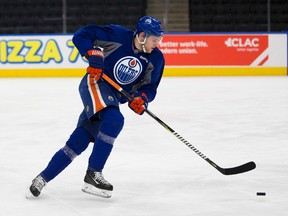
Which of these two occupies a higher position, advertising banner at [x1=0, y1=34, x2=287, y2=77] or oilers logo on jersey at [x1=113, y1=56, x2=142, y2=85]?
oilers logo on jersey at [x1=113, y1=56, x2=142, y2=85]

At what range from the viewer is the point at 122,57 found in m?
2.75

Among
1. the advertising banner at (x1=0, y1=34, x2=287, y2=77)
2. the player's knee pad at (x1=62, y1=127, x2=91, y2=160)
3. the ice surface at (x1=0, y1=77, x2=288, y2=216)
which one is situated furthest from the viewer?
the advertising banner at (x1=0, y1=34, x2=287, y2=77)

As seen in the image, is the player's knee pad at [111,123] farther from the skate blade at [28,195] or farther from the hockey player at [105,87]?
the skate blade at [28,195]

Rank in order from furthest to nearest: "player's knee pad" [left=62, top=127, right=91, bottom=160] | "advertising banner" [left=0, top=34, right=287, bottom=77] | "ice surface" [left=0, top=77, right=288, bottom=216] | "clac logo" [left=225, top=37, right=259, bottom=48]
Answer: "clac logo" [left=225, top=37, right=259, bottom=48], "advertising banner" [left=0, top=34, right=287, bottom=77], "player's knee pad" [left=62, top=127, right=91, bottom=160], "ice surface" [left=0, top=77, right=288, bottom=216]

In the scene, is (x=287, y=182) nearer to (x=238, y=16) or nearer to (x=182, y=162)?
(x=182, y=162)

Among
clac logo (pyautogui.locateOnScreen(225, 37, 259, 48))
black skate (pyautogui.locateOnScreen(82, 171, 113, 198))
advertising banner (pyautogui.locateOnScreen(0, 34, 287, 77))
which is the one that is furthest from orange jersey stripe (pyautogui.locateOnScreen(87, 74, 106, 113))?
clac logo (pyautogui.locateOnScreen(225, 37, 259, 48))

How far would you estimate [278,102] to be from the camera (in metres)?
6.67

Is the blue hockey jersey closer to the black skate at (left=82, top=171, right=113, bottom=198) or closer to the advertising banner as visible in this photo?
the black skate at (left=82, top=171, right=113, bottom=198)

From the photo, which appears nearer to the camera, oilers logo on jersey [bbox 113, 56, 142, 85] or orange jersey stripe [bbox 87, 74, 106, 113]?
orange jersey stripe [bbox 87, 74, 106, 113]

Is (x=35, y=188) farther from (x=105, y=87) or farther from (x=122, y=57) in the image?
(x=122, y=57)

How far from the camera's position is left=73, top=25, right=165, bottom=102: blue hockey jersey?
9.02 feet

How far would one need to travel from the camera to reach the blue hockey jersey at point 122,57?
2748 mm

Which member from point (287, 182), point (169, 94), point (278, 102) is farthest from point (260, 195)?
point (169, 94)

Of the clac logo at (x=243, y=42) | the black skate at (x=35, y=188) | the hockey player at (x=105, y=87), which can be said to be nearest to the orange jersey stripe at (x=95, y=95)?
the hockey player at (x=105, y=87)
